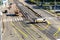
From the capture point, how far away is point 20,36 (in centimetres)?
5306

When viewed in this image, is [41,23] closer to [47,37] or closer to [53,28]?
[53,28]

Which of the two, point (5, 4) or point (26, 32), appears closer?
point (26, 32)

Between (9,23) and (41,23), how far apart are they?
9021 millimetres

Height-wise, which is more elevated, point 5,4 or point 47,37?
point 47,37

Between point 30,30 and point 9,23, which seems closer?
point 30,30

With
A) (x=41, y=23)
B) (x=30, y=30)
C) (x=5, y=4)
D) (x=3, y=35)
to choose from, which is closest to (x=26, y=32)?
(x=30, y=30)

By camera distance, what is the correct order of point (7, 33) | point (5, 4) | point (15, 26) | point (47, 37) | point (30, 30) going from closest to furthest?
point (47, 37), point (7, 33), point (30, 30), point (15, 26), point (5, 4)

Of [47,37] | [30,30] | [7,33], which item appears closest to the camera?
[47,37]

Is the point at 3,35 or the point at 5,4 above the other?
the point at 3,35

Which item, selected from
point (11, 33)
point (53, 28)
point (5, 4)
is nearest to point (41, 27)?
point (53, 28)

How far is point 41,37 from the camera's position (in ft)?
169

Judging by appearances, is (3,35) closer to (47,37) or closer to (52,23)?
(47,37)

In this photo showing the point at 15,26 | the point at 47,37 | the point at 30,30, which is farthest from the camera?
the point at 15,26

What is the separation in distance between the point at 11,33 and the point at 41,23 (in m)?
14.1
